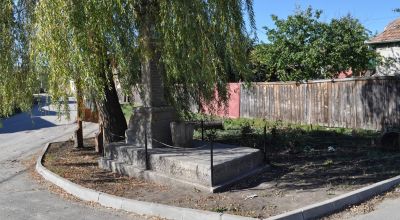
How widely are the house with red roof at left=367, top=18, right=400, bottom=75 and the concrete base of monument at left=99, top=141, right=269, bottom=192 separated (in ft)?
50.0

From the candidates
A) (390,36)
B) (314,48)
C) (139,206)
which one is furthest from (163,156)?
(390,36)

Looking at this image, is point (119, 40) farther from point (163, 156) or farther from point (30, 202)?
point (30, 202)

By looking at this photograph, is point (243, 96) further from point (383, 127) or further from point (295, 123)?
point (383, 127)

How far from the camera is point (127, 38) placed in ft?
29.7

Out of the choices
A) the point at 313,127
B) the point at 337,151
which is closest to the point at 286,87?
the point at 313,127

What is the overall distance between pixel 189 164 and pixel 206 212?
191 cm

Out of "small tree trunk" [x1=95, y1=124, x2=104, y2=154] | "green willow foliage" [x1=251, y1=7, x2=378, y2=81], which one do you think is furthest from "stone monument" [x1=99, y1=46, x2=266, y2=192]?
"green willow foliage" [x1=251, y1=7, x2=378, y2=81]

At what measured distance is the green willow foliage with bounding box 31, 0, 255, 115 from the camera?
8094mm

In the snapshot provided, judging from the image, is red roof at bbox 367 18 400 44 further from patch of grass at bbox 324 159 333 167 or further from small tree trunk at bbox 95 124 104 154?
small tree trunk at bbox 95 124 104 154

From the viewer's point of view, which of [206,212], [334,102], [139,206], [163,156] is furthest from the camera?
Answer: [334,102]

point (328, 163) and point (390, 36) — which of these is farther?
point (390, 36)

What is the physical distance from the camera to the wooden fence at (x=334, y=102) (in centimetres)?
1616

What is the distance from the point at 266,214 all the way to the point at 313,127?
11.9 meters

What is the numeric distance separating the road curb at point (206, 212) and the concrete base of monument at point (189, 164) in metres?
1.23
